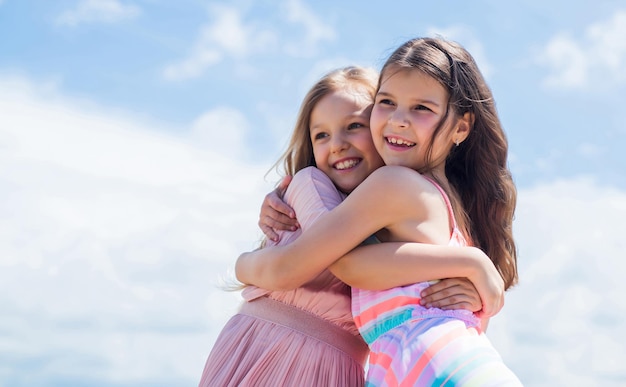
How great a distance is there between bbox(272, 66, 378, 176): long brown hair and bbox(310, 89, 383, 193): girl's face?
52 mm

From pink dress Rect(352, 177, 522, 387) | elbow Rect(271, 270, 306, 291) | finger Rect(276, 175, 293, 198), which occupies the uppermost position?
finger Rect(276, 175, 293, 198)

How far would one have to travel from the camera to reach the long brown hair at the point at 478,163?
4035mm

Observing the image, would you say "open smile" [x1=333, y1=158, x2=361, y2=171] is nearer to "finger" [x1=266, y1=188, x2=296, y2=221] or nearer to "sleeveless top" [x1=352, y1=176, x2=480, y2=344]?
"finger" [x1=266, y1=188, x2=296, y2=221]

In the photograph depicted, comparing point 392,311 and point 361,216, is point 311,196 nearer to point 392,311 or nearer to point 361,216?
point 361,216

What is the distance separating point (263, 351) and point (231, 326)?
0.34 m

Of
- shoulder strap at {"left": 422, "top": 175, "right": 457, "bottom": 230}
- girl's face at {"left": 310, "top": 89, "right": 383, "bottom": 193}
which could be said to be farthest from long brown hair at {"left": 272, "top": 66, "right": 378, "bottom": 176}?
Result: shoulder strap at {"left": 422, "top": 175, "right": 457, "bottom": 230}

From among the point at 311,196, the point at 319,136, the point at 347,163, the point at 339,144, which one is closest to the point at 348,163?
the point at 347,163

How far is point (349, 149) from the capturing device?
4301 mm

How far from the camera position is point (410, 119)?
3875 mm

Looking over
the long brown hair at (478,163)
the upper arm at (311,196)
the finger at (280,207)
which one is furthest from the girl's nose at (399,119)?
the finger at (280,207)

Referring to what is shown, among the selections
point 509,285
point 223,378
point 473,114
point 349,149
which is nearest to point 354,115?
point 349,149

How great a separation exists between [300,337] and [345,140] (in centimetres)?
113

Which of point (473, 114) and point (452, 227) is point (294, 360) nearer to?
point (452, 227)

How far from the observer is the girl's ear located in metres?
4.07
